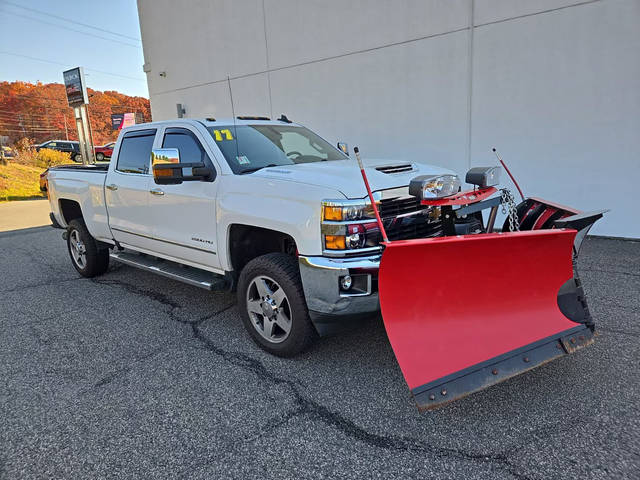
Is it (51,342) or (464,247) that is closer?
(464,247)

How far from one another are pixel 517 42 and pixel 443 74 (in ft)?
4.24

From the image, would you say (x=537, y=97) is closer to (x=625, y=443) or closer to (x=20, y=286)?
(x=625, y=443)

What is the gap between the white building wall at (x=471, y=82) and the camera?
6.56m

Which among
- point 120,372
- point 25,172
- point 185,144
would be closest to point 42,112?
point 25,172

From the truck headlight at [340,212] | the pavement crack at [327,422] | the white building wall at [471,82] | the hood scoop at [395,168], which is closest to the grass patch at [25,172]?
the white building wall at [471,82]

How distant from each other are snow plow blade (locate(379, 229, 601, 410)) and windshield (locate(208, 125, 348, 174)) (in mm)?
1889

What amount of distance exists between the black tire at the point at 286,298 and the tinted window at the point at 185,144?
49.6 inches

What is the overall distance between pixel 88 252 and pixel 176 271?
230cm

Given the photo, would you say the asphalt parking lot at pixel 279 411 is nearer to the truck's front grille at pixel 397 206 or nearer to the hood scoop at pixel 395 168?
the truck's front grille at pixel 397 206

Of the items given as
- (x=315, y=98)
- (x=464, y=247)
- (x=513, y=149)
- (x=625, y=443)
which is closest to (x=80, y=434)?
(x=464, y=247)

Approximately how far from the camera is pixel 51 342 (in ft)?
13.2

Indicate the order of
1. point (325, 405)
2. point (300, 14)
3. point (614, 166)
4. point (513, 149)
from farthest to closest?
point (300, 14)
point (513, 149)
point (614, 166)
point (325, 405)

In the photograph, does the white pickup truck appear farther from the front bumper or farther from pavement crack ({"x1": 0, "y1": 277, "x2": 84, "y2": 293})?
pavement crack ({"x1": 0, "y1": 277, "x2": 84, "y2": 293})

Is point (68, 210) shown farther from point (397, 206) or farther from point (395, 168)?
point (397, 206)
